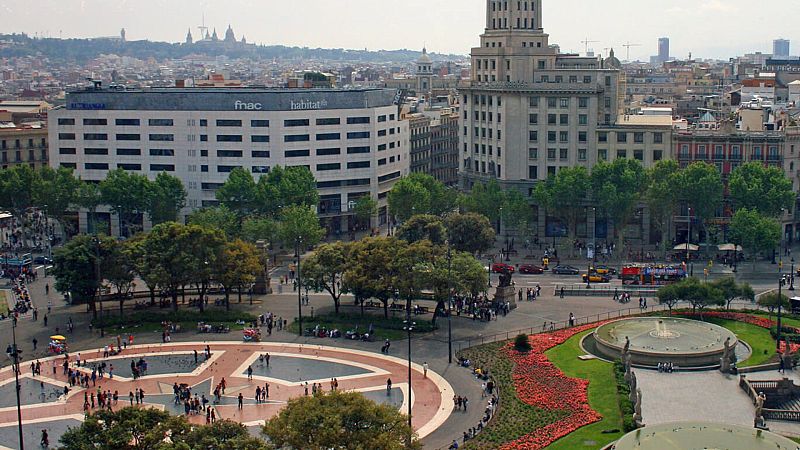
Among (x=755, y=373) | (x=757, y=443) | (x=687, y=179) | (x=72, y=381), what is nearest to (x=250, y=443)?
(x=757, y=443)

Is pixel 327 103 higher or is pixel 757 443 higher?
pixel 327 103

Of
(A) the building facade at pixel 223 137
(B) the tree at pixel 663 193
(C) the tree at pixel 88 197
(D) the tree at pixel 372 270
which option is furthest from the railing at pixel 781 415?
(C) the tree at pixel 88 197

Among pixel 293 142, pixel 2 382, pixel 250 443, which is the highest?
pixel 293 142

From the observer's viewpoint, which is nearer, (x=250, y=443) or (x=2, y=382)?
(x=250, y=443)

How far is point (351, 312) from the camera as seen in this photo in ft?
329

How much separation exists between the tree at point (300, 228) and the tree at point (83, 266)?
2748 cm

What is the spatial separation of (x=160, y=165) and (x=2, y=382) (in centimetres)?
7063

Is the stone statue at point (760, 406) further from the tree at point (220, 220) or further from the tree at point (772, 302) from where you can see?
the tree at point (220, 220)

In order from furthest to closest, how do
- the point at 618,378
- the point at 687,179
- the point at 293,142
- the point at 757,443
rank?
the point at 293,142
the point at 687,179
the point at 618,378
the point at 757,443

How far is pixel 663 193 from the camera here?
122688 mm

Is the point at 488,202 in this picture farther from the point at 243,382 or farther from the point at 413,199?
the point at 243,382

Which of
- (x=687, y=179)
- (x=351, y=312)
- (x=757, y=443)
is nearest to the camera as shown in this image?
(x=757, y=443)

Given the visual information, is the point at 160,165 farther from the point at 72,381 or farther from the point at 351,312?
the point at 72,381

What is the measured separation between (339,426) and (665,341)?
40468mm
